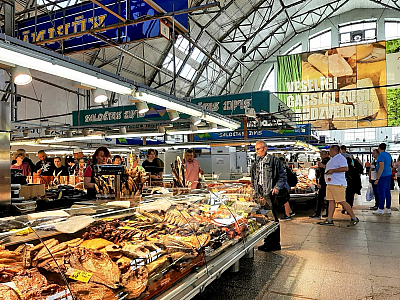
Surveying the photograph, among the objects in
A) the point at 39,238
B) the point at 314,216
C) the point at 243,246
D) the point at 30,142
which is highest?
the point at 30,142

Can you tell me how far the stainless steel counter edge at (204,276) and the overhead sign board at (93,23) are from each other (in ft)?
11.1

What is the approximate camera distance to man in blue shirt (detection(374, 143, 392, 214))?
8.97m

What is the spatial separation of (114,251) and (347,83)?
2003cm

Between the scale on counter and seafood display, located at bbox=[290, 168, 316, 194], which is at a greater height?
the scale on counter

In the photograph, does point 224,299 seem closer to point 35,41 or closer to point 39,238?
point 39,238

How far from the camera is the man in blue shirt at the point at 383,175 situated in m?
8.97

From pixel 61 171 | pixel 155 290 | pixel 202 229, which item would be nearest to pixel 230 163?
pixel 61 171

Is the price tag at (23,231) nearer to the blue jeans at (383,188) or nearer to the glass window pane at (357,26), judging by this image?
the blue jeans at (383,188)

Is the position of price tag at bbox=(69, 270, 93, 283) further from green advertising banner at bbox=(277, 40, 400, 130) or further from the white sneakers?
green advertising banner at bbox=(277, 40, 400, 130)

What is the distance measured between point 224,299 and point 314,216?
5.66 metres

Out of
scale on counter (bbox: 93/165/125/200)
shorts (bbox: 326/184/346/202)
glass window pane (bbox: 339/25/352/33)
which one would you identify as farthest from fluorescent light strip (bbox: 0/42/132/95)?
glass window pane (bbox: 339/25/352/33)

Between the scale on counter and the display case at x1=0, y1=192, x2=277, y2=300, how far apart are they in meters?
0.54

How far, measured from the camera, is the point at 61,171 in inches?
384

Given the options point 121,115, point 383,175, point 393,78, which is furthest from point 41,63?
point 393,78
